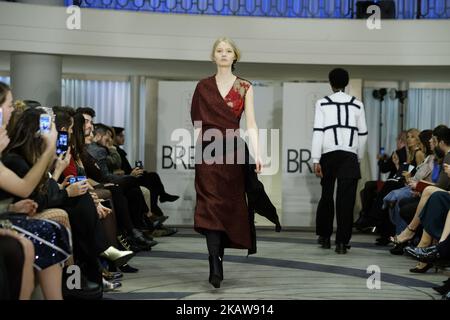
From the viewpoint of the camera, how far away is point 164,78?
10.4 metres

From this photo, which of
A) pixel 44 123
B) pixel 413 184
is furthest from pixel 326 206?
pixel 44 123

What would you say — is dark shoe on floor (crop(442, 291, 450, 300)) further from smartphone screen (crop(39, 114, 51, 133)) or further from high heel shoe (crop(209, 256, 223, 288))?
smartphone screen (crop(39, 114, 51, 133))

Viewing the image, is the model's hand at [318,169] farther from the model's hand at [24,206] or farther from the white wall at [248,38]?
the model's hand at [24,206]

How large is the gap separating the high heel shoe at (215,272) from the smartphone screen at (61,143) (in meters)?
1.11

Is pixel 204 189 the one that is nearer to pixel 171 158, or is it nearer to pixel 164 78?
pixel 171 158

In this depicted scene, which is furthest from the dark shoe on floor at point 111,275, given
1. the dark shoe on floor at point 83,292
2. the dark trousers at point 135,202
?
the dark trousers at point 135,202

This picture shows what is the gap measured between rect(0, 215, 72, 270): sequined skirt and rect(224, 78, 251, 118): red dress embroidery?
1872 millimetres

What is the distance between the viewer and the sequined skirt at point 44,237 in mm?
3299

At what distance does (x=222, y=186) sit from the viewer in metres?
4.96

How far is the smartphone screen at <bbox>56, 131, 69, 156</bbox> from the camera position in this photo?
4.39m

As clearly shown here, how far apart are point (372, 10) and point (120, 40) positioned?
2731 mm

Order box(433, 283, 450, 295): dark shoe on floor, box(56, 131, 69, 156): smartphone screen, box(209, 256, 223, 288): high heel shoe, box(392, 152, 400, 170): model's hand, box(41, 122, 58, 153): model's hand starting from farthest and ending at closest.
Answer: box(392, 152, 400, 170): model's hand → box(209, 256, 223, 288): high heel shoe → box(433, 283, 450, 295): dark shoe on floor → box(56, 131, 69, 156): smartphone screen → box(41, 122, 58, 153): model's hand

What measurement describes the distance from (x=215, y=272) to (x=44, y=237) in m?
1.68
